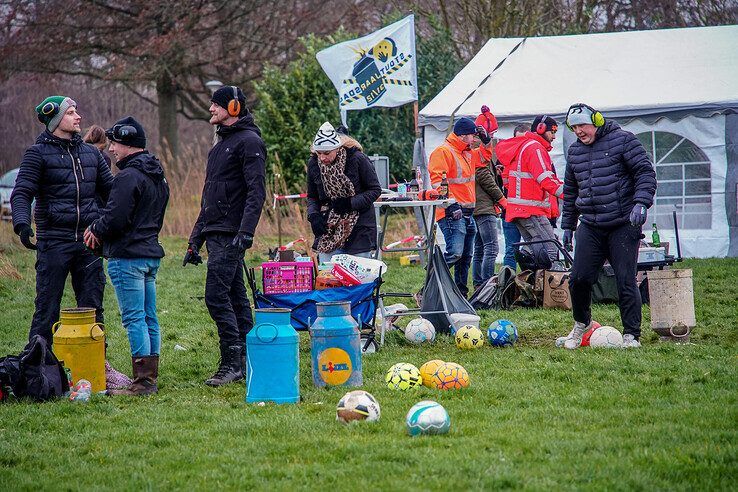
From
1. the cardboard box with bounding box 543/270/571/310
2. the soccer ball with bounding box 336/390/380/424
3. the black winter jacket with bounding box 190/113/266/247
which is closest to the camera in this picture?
the soccer ball with bounding box 336/390/380/424

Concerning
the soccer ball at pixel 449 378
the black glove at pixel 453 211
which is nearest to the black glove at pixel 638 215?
the soccer ball at pixel 449 378

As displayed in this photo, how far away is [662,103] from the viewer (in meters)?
14.0

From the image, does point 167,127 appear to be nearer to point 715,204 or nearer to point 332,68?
point 332,68

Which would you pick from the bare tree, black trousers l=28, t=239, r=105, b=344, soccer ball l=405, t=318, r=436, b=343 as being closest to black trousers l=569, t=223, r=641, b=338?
soccer ball l=405, t=318, r=436, b=343

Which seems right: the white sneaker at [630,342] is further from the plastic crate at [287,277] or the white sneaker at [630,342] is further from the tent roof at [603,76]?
the tent roof at [603,76]

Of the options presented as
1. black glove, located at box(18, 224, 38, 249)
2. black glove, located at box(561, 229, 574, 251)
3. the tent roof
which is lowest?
black glove, located at box(561, 229, 574, 251)

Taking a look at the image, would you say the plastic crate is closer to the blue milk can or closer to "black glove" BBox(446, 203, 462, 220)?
→ the blue milk can

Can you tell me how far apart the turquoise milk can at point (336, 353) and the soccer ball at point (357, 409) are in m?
1.08

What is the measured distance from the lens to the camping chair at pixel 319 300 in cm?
789

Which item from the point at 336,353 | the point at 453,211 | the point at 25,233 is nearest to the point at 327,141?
the point at 336,353

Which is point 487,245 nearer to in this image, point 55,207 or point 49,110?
point 55,207

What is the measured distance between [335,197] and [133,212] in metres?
2.09

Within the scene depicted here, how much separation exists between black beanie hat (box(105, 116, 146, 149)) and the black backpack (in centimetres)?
146

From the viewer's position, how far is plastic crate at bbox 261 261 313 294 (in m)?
8.03
